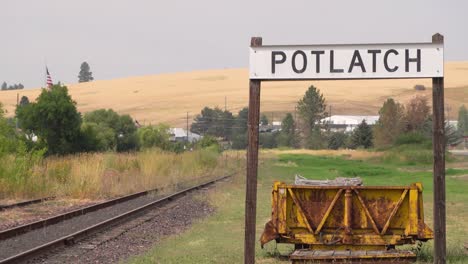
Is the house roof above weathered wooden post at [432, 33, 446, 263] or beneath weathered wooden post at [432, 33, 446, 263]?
above

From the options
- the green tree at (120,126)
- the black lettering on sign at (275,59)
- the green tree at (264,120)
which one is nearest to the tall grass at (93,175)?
the black lettering on sign at (275,59)

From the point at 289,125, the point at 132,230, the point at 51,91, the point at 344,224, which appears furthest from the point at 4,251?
the point at 289,125

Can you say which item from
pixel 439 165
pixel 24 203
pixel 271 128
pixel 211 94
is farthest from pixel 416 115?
pixel 439 165

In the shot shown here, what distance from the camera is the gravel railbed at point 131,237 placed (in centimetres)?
1322

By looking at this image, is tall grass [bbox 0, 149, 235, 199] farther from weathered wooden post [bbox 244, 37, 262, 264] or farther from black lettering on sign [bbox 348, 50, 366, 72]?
black lettering on sign [bbox 348, 50, 366, 72]

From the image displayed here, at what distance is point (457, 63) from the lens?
630 ft

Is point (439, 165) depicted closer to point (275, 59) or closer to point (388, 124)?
point (275, 59)

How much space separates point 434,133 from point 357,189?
10.1 ft

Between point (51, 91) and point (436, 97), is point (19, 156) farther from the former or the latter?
point (51, 91)

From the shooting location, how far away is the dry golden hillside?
145375 millimetres

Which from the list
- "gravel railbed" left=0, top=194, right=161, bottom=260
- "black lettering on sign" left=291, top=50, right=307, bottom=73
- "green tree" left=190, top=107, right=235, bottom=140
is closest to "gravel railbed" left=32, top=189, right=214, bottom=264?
"gravel railbed" left=0, top=194, right=161, bottom=260

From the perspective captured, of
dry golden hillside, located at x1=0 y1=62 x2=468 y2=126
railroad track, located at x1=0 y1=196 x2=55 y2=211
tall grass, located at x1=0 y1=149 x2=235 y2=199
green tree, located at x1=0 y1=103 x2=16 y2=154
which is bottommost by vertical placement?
railroad track, located at x1=0 y1=196 x2=55 y2=211

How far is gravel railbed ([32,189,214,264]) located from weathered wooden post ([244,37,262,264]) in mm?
4270

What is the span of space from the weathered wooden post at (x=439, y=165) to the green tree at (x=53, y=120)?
41.7 meters
